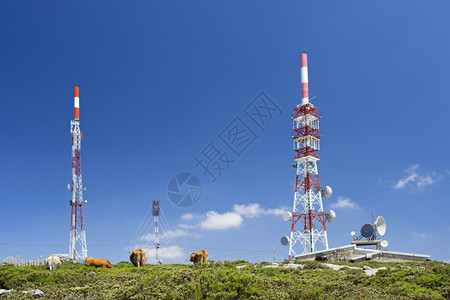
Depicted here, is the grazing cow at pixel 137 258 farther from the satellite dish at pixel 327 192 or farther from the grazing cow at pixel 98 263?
the satellite dish at pixel 327 192

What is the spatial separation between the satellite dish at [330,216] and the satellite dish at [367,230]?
142 inches

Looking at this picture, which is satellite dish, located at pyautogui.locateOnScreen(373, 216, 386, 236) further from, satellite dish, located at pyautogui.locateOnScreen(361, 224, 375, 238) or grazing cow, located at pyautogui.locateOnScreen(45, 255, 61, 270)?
grazing cow, located at pyautogui.locateOnScreen(45, 255, 61, 270)

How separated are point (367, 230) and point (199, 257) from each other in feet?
93.3

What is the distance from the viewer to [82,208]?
A: 50562 millimetres

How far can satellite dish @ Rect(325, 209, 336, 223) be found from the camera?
48469 millimetres

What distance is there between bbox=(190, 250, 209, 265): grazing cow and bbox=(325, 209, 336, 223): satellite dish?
27828mm

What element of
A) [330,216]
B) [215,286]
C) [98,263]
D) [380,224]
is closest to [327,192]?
[330,216]

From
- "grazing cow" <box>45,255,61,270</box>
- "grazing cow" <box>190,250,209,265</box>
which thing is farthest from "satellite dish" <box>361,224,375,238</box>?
"grazing cow" <box>45,255,61,270</box>

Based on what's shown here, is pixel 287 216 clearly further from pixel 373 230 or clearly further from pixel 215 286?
pixel 215 286

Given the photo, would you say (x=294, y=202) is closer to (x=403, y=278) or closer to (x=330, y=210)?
(x=330, y=210)

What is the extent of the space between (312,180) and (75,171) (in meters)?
29.8

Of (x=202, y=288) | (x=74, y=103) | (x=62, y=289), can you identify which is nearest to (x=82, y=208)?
(x=74, y=103)

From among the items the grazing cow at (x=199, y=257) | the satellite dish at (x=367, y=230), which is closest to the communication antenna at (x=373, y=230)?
the satellite dish at (x=367, y=230)

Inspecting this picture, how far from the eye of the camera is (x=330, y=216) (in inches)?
1916
